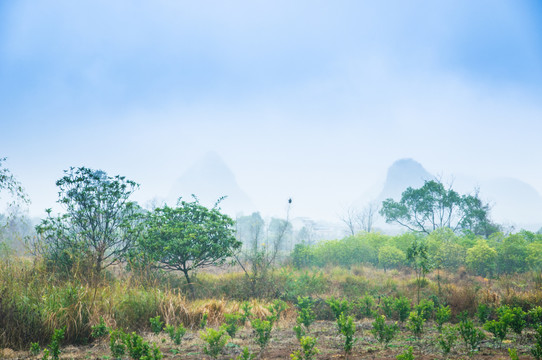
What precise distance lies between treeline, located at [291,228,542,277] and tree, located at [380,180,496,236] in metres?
6.23

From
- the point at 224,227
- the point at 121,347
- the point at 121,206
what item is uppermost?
the point at 121,206

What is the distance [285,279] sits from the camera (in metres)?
10.2

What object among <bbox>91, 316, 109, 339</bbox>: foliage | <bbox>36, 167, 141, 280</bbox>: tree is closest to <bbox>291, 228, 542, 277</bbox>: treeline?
<bbox>36, 167, 141, 280</bbox>: tree

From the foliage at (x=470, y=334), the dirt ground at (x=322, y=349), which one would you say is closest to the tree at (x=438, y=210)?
the dirt ground at (x=322, y=349)

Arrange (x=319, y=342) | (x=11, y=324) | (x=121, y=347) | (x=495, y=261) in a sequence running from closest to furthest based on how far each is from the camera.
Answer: (x=121, y=347)
(x=11, y=324)
(x=319, y=342)
(x=495, y=261)

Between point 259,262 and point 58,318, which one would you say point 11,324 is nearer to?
point 58,318

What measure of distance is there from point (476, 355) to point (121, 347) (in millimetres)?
4174

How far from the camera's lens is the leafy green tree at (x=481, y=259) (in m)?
15.0

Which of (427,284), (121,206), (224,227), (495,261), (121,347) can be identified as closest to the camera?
(121,347)

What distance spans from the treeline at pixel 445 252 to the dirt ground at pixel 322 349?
10199 millimetres

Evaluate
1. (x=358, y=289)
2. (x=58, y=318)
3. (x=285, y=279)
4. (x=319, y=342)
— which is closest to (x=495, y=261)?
(x=358, y=289)

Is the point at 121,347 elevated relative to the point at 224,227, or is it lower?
lower

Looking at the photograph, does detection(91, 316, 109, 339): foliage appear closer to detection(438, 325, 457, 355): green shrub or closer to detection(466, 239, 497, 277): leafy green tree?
detection(438, 325, 457, 355): green shrub

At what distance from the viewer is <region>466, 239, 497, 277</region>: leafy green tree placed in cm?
1495
